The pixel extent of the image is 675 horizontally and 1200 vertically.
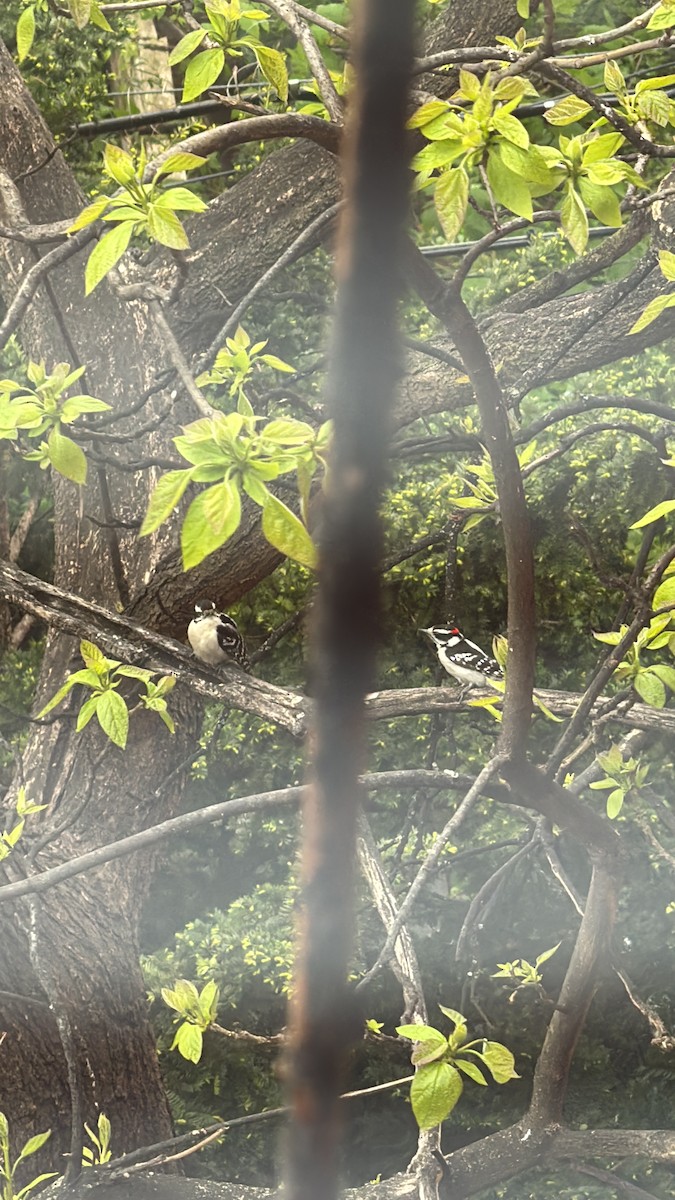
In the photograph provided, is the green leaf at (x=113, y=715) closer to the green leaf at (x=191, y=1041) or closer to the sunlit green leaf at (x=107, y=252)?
the green leaf at (x=191, y=1041)

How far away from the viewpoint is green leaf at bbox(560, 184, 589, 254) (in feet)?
1.38

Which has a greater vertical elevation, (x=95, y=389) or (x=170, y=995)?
(x=95, y=389)

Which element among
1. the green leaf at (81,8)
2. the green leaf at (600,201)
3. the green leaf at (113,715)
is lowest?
the green leaf at (113,715)

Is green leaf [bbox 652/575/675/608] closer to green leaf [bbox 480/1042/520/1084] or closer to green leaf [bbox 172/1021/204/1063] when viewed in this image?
green leaf [bbox 480/1042/520/1084]

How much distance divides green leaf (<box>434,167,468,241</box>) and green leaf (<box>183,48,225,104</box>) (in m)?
0.18

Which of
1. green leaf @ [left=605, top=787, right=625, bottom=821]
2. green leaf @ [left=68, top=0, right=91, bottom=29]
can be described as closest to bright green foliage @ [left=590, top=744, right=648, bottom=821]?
green leaf @ [left=605, top=787, right=625, bottom=821]

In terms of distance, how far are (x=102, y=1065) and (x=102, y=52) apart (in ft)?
3.13

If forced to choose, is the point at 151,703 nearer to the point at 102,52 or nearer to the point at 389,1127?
the point at 389,1127

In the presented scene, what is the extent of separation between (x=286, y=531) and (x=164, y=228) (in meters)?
0.15

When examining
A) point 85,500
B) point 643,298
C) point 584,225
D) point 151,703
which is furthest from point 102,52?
point 584,225

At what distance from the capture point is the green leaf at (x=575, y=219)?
421mm

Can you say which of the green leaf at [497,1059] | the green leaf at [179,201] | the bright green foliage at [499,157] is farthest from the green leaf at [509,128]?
the green leaf at [497,1059]

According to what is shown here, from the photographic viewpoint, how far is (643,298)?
823 mm

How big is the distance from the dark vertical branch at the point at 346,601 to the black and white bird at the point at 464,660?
28.1 inches
